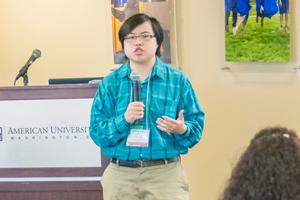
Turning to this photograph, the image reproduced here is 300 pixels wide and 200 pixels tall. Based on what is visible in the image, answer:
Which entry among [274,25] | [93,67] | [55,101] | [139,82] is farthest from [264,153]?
[93,67]

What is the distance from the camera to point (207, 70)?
3.77m

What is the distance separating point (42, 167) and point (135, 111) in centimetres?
96

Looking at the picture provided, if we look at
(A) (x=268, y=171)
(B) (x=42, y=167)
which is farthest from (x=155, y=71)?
(A) (x=268, y=171)

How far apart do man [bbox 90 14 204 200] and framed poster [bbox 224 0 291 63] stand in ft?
4.49

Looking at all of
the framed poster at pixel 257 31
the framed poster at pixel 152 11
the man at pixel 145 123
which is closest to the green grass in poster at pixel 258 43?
the framed poster at pixel 257 31

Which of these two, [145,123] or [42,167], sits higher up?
[145,123]

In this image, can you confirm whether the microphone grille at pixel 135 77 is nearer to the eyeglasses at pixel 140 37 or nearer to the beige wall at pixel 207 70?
the eyeglasses at pixel 140 37

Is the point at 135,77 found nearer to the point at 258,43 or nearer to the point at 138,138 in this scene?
the point at 138,138

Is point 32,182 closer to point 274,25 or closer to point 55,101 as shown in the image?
point 55,101

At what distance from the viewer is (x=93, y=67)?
163 inches

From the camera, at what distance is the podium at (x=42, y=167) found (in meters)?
2.85

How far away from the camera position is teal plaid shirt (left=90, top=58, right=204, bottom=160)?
2.29 metres

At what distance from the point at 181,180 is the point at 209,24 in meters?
1.66

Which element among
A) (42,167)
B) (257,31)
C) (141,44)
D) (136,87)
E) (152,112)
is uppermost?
(257,31)
